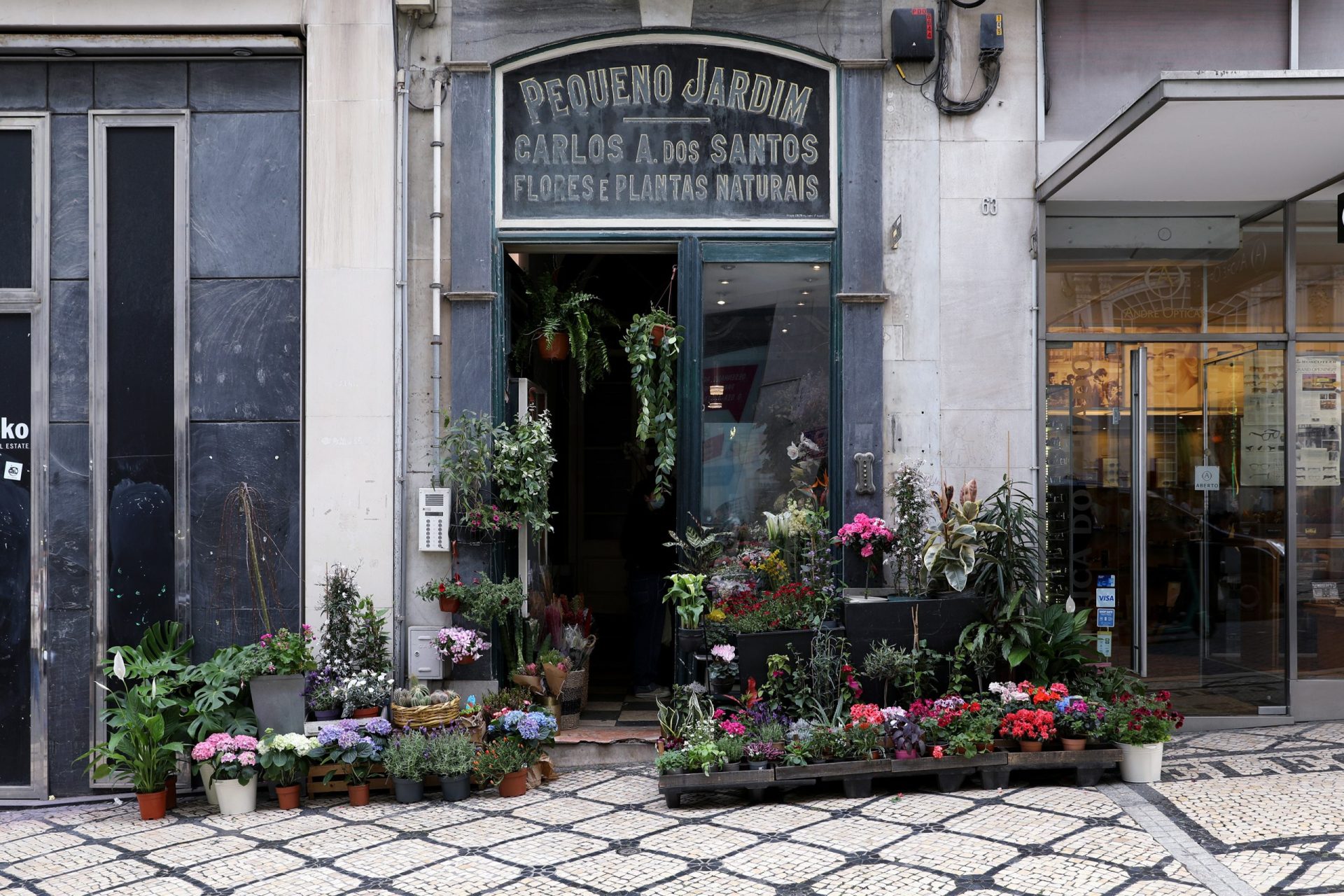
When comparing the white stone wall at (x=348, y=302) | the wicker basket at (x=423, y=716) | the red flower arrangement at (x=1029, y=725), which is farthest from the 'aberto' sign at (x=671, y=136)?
the red flower arrangement at (x=1029, y=725)

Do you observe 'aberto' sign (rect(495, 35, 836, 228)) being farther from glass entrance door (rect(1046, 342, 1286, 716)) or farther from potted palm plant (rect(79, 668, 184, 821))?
potted palm plant (rect(79, 668, 184, 821))

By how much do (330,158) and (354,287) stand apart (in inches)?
35.4

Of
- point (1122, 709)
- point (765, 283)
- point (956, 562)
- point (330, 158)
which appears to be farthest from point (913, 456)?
point (330, 158)

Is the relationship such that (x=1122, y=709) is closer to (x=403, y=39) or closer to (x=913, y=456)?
(x=913, y=456)

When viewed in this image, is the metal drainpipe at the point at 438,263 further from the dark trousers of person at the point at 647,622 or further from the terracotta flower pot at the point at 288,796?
the dark trousers of person at the point at 647,622

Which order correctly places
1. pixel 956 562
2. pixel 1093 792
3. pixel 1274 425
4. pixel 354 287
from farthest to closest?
pixel 1274 425 → pixel 354 287 → pixel 956 562 → pixel 1093 792

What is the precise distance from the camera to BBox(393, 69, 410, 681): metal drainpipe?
7121 mm

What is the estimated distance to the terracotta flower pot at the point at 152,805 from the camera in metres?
6.22

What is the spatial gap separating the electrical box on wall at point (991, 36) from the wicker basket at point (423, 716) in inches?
227

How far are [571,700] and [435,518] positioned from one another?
166 cm

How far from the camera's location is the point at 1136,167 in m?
6.88

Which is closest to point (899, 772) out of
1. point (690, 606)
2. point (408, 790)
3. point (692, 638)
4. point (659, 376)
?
point (692, 638)

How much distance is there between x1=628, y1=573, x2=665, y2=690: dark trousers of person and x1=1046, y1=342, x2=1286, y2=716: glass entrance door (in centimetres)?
319

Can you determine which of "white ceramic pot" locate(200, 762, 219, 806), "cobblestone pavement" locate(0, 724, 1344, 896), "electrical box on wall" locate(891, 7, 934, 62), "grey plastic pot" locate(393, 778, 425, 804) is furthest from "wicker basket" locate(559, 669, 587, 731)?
"electrical box on wall" locate(891, 7, 934, 62)
